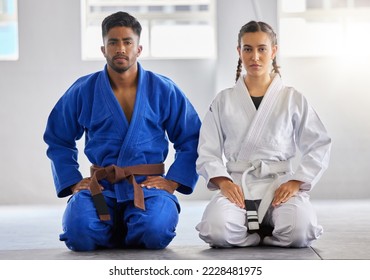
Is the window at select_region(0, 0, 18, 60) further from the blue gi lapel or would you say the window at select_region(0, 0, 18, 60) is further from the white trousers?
the white trousers

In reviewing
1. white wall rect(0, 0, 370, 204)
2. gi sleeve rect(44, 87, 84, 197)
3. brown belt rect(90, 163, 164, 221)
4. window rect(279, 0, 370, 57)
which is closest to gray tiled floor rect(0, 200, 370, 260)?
brown belt rect(90, 163, 164, 221)

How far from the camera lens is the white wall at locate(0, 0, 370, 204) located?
6.15 m

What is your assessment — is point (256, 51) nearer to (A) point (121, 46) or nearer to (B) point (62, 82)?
(A) point (121, 46)

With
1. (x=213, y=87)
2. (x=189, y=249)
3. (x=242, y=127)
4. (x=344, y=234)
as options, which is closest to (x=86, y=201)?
(x=189, y=249)

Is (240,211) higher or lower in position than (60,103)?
lower

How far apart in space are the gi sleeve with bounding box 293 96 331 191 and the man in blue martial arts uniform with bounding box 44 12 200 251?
0.38 metres

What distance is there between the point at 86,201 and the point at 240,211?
518 millimetres

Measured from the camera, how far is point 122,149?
244 centimetres

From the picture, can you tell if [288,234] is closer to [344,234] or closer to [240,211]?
[240,211]

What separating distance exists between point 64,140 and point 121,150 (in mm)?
277

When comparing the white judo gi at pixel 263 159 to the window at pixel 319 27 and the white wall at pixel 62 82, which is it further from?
the window at pixel 319 27

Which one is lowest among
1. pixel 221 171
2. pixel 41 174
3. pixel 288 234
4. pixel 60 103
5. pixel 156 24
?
pixel 41 174

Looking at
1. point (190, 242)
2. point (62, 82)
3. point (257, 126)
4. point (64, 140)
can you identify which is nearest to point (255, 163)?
point (257, 126)

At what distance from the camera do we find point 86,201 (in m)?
2.41
